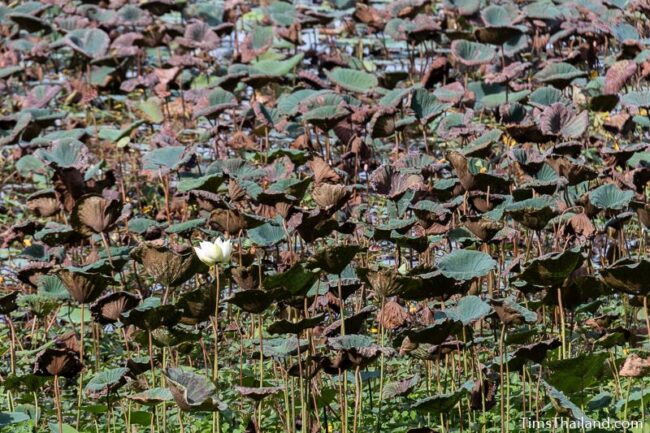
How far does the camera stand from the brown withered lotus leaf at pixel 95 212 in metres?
4.23

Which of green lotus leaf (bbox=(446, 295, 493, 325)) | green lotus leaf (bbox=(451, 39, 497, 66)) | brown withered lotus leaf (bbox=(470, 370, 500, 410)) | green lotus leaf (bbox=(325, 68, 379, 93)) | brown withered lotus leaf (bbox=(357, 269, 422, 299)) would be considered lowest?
green lotus leaf (bbox=(325, 68, 379, 93))

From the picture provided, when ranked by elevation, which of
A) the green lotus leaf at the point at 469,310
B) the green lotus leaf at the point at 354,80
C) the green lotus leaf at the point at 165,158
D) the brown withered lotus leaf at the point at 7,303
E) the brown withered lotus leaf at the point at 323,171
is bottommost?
the green lotus leaf at the point at 354,80

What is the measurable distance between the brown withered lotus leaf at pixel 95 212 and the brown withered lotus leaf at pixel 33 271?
0.19 metres

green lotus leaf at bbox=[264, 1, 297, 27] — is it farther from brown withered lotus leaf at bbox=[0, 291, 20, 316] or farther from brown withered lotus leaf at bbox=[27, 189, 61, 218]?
brown withered lotus leaf at bbox=[0, 291, 20, 316]

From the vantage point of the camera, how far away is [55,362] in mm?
3471

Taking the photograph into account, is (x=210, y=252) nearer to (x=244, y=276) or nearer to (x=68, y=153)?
(x=244, y=276)

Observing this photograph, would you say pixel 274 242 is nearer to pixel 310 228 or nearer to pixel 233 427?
pixel 310 228

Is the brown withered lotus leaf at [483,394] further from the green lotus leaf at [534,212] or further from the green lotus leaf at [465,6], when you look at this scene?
the green lotus leaf at [465,6]

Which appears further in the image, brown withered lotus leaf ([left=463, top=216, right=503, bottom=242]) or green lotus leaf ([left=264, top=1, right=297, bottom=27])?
green lotus leaf ([left=264, top=1, right=297, bottom=27])

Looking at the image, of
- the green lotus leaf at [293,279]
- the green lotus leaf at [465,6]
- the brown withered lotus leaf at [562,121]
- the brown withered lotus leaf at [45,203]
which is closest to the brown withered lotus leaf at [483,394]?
the green lotus leaf at [293,279]

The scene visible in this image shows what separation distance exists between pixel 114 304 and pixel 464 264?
1.13 metres

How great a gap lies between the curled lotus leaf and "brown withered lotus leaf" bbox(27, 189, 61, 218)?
228cm

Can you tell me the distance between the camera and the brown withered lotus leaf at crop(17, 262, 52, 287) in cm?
434

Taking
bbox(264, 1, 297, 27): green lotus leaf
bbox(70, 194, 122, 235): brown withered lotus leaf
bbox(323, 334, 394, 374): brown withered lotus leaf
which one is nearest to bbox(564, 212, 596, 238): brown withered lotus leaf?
bbox(323, 334, 394, 374): brown withered lotus leaf
